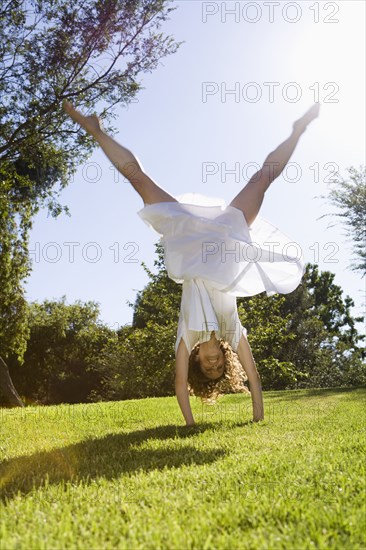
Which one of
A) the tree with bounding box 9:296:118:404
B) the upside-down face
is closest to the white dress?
the upside-down face

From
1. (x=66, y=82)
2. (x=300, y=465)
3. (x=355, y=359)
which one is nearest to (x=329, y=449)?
(x=300, y=465)

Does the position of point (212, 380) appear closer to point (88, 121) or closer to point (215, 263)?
point (215, 263)

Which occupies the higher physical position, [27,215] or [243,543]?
[27,215]

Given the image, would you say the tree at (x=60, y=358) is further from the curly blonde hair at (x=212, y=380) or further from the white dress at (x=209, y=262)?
the white dress at (x=209, y=262)

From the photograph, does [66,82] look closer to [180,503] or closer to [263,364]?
[180,503]

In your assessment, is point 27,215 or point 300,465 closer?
point 300,465

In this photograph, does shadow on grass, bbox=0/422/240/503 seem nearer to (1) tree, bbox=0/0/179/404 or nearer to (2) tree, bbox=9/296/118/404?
(1) tree, bbox=0/0/179/404

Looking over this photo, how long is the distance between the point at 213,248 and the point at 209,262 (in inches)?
6.1

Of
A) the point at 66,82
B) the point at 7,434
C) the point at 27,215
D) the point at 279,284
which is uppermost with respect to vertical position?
the point at 66,82

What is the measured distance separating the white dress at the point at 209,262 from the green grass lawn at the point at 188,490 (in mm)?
1145

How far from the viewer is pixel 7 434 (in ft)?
20.1

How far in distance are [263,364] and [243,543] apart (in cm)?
2159

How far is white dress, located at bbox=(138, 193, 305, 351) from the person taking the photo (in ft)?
18.6

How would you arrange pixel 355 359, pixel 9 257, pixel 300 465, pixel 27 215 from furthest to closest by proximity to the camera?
1. pixel 355 359
2. pixel 9 257
3. pixel 27 215
4. pixel 300 465
